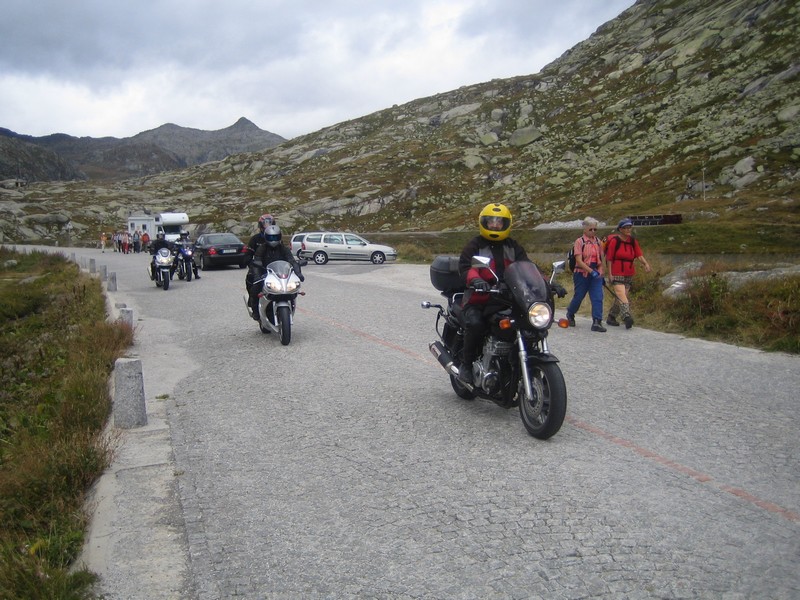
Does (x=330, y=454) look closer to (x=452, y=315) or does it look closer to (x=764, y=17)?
(x=452, y=315)

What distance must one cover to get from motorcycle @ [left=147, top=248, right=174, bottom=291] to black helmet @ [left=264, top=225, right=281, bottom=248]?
1035cm

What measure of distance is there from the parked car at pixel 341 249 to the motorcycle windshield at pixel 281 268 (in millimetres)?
21752

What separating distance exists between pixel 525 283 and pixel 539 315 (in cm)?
30

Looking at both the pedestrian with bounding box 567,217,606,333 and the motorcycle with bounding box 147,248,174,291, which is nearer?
the pedestrian with bounding box 567,217,606,333

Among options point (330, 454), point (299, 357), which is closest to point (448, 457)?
point (330, 454)

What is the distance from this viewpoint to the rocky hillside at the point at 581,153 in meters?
47.8

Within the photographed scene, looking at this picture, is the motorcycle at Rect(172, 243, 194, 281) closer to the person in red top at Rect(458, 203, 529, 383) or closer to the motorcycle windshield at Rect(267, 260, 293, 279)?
the motorcycle windshield at Rect(267, 260, 293, 279)

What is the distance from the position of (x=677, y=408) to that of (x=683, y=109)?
2513 inches

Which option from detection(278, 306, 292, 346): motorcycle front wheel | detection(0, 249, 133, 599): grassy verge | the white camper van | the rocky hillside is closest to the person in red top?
detection(0, 249, 133, 599): grassy verge

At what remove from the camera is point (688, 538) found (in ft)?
12.5

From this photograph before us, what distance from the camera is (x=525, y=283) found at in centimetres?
555

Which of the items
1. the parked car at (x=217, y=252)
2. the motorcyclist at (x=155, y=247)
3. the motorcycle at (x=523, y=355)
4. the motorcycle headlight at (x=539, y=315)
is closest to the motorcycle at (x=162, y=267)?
the motorcyclist at (x=155, y=247)

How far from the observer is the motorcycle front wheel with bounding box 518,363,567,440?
5289mm

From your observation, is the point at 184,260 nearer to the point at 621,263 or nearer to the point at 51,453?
the point at 621,263
